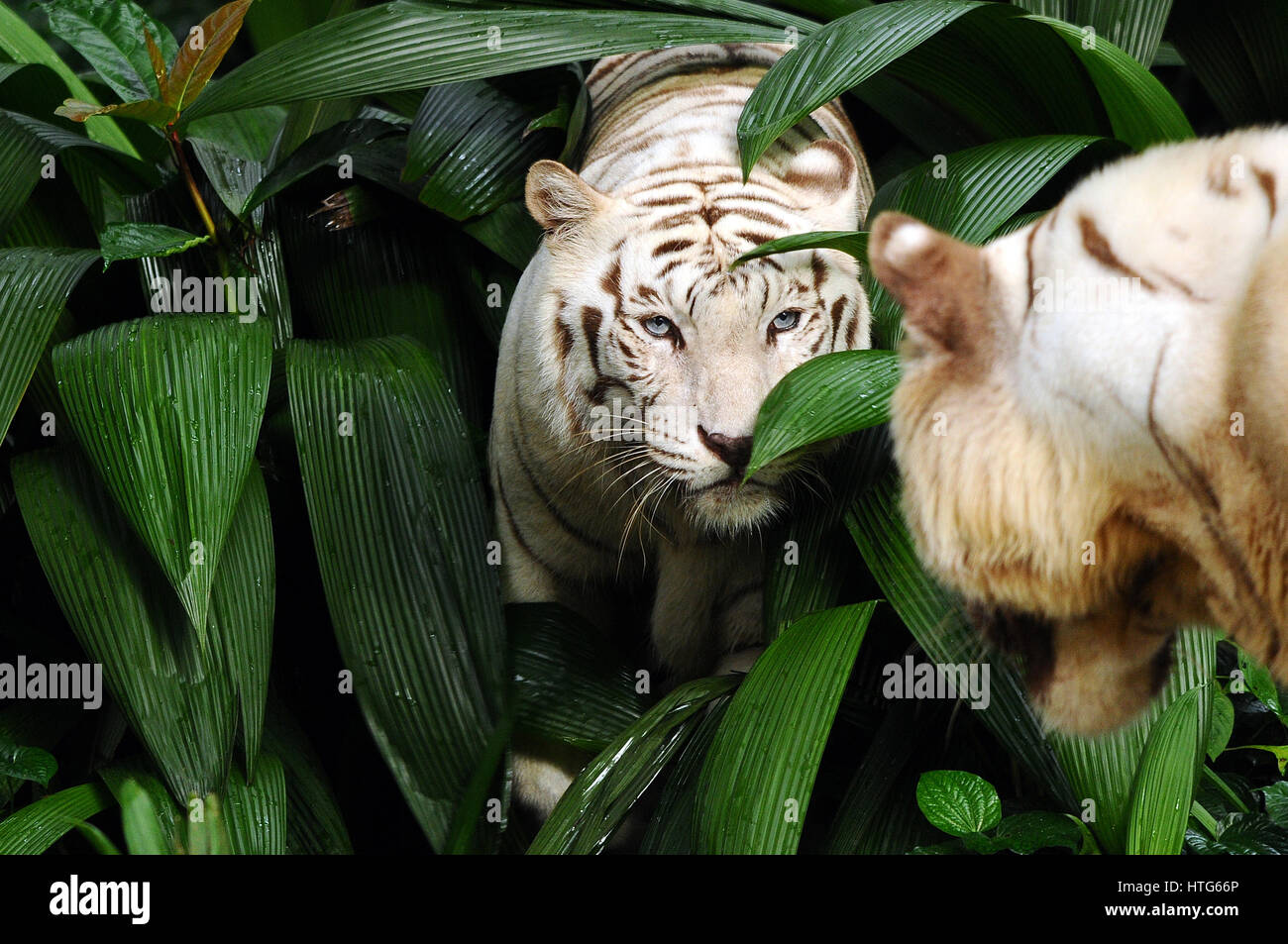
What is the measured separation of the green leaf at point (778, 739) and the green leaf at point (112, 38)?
0.95 m

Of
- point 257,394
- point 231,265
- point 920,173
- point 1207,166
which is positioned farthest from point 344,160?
point 1207,166

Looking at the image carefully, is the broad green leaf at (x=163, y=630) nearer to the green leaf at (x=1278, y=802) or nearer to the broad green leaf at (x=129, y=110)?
the broad green leaf at (x=129, y=110)

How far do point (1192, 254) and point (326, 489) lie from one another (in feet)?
2.67

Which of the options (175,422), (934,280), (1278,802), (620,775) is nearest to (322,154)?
(175,422)

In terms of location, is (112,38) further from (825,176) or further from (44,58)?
(825,176)

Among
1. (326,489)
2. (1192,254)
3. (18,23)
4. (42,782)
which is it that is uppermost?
(18,23)

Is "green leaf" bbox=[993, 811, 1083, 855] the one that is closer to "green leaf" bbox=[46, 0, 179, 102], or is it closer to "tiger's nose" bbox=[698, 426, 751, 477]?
"tiger's nose" bbox=[698, 426, 751, 477]

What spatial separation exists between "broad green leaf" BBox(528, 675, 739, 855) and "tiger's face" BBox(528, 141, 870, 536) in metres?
0.16

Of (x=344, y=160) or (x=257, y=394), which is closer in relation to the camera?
(x=257, y=394)

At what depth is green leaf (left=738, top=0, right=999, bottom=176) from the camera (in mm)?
803

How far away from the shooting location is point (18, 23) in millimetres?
1621

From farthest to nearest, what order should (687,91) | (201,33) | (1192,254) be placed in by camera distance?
1. (687,91)
2. (201,33)
3. (1192,254)

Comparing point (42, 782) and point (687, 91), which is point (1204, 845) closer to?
point (687, 91)
